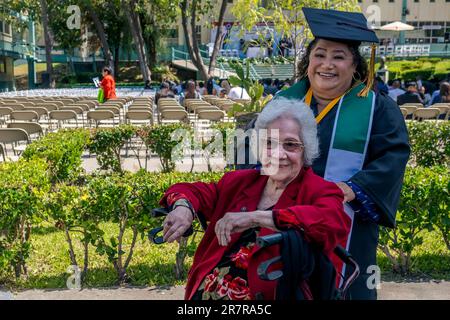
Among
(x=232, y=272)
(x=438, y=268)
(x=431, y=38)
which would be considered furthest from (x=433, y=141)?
(x=431, y=38)

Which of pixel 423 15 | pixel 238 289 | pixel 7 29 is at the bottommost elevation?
pixel 238 289

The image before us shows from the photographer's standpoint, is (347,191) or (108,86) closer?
(347,191)

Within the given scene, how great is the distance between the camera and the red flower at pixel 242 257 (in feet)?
6.69

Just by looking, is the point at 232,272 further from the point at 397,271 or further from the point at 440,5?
the point at 440,5

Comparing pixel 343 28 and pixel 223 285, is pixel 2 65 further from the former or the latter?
pixel 223 285

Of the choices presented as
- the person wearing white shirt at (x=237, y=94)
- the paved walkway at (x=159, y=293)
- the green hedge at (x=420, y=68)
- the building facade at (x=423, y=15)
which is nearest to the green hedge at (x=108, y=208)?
the paved walkway at (x=159, y=293)

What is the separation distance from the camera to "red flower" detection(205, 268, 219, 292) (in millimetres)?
2083

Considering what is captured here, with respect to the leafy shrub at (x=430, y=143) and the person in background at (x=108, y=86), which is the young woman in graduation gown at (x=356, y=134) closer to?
the leafy shrub at (x=430, y=143)

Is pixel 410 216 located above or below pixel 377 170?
below

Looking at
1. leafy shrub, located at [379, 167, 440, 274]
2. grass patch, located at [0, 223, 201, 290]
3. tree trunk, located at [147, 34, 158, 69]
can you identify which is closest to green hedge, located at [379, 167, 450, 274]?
leafy shrub, located at [379, 167, 440, 274]

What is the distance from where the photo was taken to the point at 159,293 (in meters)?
4.57

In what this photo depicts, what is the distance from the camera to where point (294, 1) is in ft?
40.7

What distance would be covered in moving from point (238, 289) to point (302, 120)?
0.62 metres

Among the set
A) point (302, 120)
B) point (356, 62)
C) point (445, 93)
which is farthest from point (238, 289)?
point (445, 93)
